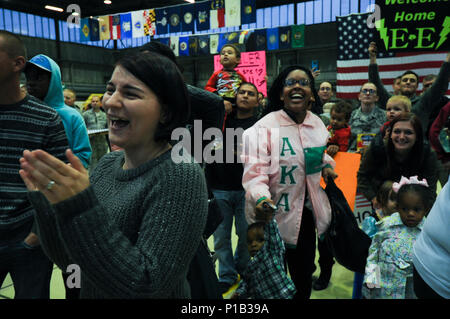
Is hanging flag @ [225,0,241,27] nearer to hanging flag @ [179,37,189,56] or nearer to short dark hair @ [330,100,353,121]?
hanging flag @ [179,37,189,56]

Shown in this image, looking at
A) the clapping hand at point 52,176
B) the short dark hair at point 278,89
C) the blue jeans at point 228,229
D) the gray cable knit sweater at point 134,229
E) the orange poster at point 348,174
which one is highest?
the short dark hair at point 278,89

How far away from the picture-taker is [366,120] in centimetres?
398

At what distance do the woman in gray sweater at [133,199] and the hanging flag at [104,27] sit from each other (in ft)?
45.8

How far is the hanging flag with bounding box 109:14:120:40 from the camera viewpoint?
43.7 feet

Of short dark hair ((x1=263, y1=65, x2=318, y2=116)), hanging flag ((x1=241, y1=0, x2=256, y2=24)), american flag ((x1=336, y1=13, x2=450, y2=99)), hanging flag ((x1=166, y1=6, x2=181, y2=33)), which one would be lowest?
short dark hair ((x1=263, y1=65, x2=318, y2=116))

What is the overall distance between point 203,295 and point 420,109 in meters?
3.34

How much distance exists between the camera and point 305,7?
1962 centimetres

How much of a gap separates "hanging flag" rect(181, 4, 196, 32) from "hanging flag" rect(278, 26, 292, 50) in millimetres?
5214

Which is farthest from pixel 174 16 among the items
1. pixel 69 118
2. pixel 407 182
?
pixel 407 182

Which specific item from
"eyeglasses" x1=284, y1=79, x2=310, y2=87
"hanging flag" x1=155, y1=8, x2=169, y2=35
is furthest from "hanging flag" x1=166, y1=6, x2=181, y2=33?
"eyeglasses" x1=284, y1=79, x2=310, y2=87

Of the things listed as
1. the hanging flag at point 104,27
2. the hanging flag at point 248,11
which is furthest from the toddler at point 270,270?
the hanging flag at point 104,27

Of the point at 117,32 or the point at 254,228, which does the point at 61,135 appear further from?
the point at 117,32

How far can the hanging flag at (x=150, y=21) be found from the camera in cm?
1277

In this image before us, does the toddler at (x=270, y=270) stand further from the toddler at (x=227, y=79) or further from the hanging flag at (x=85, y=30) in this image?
the hanging flag at (x=85, y=30)
